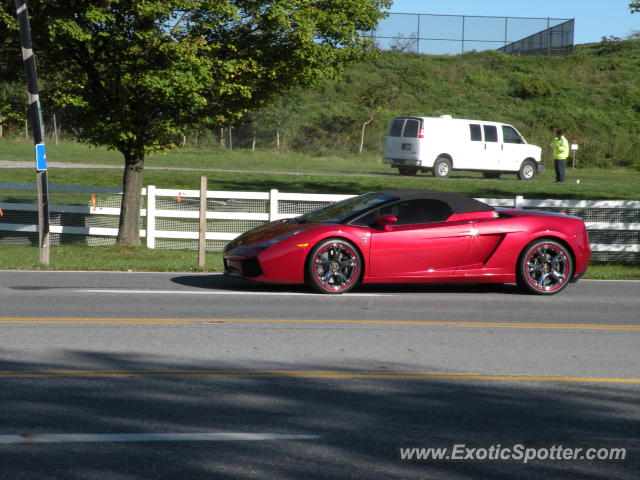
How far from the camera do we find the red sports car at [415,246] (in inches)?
441

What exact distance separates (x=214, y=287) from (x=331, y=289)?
1.66m

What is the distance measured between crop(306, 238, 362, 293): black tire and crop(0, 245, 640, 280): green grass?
339cm

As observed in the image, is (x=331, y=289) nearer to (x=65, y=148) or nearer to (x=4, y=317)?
(x=4, y=317)

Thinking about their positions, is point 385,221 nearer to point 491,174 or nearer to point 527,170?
point 491,174

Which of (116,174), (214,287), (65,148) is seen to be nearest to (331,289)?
(214,287)

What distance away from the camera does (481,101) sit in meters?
54.8

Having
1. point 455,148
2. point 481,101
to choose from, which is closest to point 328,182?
point 455,148

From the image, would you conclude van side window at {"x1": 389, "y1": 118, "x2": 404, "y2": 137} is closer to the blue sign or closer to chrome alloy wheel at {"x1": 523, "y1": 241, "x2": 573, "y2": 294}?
the blue sign

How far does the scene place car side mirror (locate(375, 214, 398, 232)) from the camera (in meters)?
11.3

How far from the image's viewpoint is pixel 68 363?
7.04 m

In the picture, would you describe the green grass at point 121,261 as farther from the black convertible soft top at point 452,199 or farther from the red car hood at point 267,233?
the black convertible soft top at point 452,199

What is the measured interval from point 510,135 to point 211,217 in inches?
682

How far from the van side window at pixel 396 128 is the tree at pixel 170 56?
14623 mm

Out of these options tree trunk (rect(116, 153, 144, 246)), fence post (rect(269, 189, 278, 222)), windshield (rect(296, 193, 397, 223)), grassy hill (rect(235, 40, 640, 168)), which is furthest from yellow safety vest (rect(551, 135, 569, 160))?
windshield (rect(296, 193, 397, 223))
